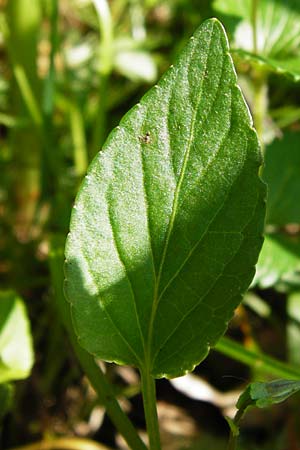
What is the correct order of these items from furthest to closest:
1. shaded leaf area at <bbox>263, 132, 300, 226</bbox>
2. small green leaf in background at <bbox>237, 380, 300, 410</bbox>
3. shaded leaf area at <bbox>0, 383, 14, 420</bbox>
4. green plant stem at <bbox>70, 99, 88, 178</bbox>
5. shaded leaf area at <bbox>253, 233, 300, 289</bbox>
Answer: green plant stem at <bbox>70, 99, 88, 178</bbox> → shaded leaf area at <bbox>263, 132, 300, 226</bbox> → shaded leaf area at <bbox>253, 233, 300, 289</bbox> → shaded leaf area at <bbox>0, 383, 14, 420</bbox> → small green leaf in background at <bbox>237, 380, 300, 410</bbox>

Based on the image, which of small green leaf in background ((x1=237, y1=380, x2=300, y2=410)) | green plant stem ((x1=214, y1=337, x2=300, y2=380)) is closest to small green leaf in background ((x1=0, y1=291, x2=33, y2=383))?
green plant stem ((x1=214, y1=337, x2=300, y2=380))

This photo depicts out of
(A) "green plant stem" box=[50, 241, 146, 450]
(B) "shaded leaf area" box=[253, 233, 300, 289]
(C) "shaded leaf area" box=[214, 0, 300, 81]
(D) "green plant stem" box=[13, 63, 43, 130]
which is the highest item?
(C) "shaded leaf area" box=[214, 0, 300, 81]

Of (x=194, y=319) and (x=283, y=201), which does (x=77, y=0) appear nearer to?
(x=283, y=201)

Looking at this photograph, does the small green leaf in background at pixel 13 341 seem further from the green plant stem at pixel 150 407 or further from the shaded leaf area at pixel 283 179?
the shaded leaf area at pixel 283 179

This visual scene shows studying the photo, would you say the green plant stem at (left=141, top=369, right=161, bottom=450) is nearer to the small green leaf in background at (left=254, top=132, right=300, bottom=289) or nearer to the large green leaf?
the large green leaf

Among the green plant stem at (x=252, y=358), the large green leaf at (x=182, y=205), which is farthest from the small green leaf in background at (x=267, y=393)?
the green plant stem at (x=252, y=358)

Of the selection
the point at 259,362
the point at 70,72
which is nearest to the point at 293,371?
the point at 259,362

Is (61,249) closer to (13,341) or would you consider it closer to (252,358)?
(13,341)
